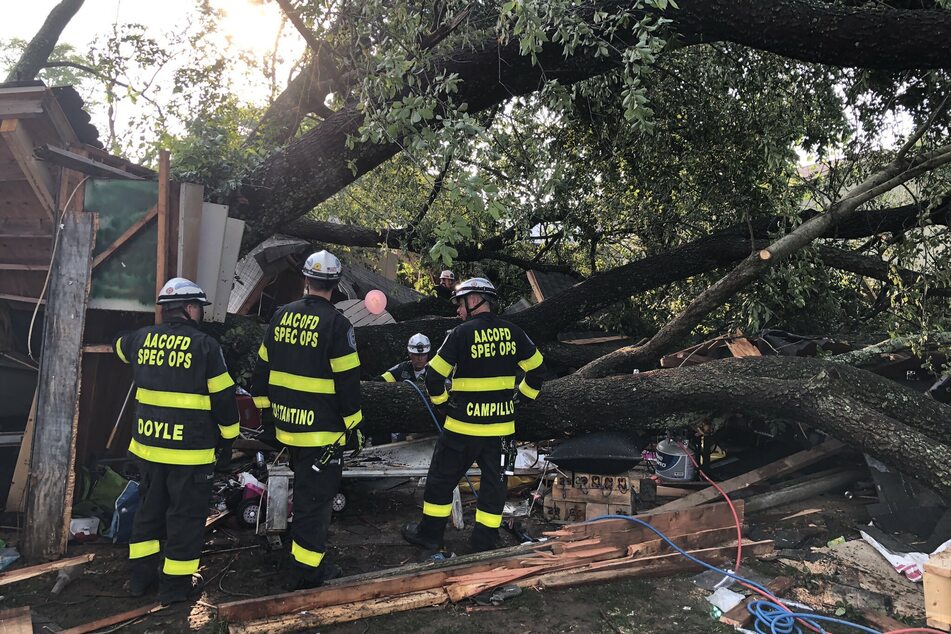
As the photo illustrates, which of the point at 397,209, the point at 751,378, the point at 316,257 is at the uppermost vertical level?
the point at 397,209

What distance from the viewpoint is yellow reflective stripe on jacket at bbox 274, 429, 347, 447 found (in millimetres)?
3725

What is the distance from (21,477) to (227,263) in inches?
82.9

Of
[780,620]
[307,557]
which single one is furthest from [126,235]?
[780,620]

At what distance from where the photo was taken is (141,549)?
11.7 ft

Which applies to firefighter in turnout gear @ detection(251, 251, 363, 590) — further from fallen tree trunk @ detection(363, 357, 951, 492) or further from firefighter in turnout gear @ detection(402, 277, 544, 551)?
fallen tree trunk @ detection(363, 357, 951, 492)

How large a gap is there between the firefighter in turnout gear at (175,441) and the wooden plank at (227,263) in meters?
0.93

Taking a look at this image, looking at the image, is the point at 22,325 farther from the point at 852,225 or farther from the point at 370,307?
the point at 852,225

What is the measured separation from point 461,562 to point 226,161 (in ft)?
A: 11.1

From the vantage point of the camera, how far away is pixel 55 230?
422 centimetres

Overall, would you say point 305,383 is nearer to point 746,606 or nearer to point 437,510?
point 437,510

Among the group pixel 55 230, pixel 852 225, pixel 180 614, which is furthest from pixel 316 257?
pixel 852 225

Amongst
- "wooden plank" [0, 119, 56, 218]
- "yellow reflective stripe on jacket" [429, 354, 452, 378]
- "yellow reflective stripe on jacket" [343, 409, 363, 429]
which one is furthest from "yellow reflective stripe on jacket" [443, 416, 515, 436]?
"wooden plank" [0, 119, 56, 218]

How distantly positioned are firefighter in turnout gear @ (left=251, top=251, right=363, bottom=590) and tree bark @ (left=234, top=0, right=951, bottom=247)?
1.43 metres

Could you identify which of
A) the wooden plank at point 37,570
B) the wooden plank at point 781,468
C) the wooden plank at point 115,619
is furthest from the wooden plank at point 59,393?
the wooden plank at point 781,468
